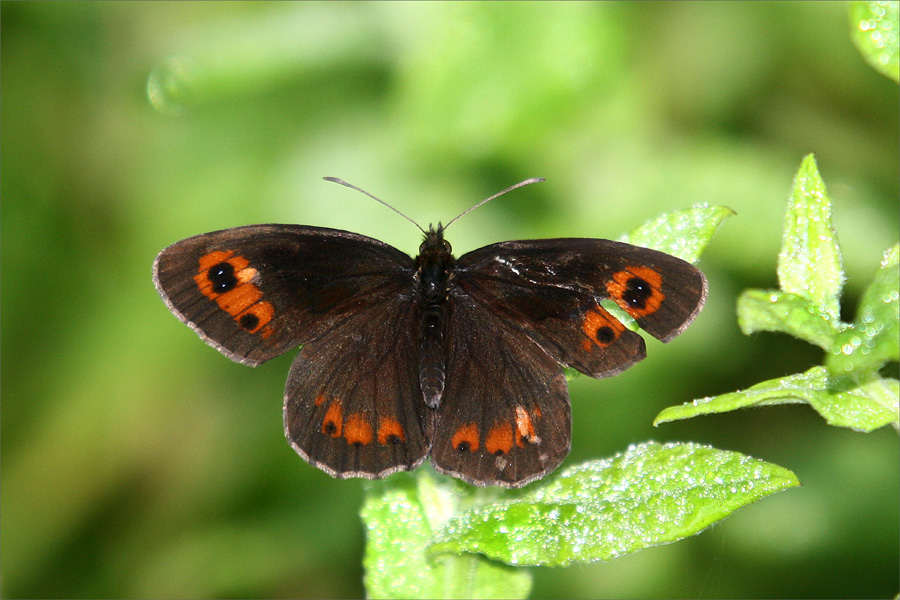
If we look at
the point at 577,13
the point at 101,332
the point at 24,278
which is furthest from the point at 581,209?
the point at 24,278

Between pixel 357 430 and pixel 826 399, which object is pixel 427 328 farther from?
pixel 826 399

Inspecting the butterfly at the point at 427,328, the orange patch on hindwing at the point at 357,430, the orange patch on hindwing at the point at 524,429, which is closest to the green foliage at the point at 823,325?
the butterfly at the point at 427,328

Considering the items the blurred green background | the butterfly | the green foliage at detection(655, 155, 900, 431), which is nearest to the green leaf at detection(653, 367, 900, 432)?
the green foliage at detection(655, 155, 900, 431)

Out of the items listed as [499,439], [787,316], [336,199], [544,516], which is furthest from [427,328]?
[336,199]

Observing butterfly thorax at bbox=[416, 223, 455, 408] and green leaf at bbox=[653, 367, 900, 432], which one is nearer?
green leaf at bbox=[653, 367, 900, 432]

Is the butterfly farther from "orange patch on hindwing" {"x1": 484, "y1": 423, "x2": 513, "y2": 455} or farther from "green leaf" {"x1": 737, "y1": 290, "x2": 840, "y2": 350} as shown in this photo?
"green leaf" {"x1": 737, "y1": 290, "x2": 840, "y2": 350}

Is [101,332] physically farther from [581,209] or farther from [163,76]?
[581,209]
